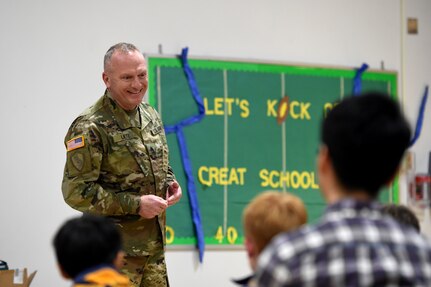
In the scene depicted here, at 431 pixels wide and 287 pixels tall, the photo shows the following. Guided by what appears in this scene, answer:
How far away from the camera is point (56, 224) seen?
14.4 feet

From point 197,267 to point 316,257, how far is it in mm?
3600

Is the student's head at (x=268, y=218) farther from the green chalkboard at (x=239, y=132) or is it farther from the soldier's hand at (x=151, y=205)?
the green chalkboard at (x=239, y=132)

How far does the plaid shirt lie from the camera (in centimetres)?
120

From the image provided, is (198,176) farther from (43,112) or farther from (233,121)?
(43,112)

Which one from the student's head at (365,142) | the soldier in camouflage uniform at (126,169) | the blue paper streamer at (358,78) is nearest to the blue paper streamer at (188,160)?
the blue paper streamer at (358,78)

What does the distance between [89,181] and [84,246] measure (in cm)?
115

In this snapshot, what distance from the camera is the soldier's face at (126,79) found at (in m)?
3.08

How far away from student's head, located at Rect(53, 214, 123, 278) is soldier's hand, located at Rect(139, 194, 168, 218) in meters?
1.03

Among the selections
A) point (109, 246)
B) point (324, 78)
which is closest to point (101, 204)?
point (109, 246)

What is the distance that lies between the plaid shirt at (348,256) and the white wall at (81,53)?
3.30m

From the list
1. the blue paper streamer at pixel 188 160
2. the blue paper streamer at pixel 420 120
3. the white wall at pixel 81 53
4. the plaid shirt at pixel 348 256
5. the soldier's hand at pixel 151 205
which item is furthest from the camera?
the blue paper streamer at pixel 420 120

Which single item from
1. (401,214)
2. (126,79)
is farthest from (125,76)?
(401,214)

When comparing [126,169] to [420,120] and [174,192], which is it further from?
[420,120]

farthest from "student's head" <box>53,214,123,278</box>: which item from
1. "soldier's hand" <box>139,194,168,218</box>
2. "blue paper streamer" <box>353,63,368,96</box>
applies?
"blue paper streamer" <box>353,63,368,96</box>
